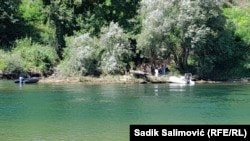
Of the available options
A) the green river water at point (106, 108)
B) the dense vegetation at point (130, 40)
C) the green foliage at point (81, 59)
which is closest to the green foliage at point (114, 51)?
the dense vegetation at point (130, 40)

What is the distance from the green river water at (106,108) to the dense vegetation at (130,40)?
325 inches

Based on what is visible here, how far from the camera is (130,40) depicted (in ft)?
270

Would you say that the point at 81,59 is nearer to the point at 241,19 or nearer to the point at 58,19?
the point at 58,19

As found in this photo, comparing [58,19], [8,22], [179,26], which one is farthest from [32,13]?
[179,26]

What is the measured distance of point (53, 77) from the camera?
79.5 metres

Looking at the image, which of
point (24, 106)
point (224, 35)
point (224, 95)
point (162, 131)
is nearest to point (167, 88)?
point (224, 95)

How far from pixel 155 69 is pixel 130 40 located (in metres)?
5.49

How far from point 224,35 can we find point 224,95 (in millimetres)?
21827

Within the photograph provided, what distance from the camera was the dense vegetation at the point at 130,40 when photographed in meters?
77.6

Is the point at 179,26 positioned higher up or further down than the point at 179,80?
higher up

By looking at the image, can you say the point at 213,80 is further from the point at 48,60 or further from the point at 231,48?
the point at 48,60

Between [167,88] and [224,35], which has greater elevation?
[224,35]

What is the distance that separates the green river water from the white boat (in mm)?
3789

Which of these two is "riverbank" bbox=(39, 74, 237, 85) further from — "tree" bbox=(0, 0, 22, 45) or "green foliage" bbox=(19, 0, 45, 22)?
"green foliage" bbox=(19, 0, 45, 22)
